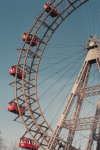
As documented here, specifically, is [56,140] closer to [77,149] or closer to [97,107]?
[77,149]

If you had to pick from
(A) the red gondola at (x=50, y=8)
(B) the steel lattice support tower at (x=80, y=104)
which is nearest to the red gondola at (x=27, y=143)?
(B) the steel lattice support tower at (x=80, y=104)

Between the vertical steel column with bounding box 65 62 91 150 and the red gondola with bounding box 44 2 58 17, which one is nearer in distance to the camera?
the vertical steel column with bounding box 65 62 91 150

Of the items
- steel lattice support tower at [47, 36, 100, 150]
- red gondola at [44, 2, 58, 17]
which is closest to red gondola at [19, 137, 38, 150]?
steel lattice support tower at [47, 36, 100, 150]

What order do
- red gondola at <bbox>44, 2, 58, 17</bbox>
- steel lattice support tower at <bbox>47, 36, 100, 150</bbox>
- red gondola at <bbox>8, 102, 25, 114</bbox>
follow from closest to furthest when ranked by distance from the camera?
steel lattice support tower at <bbox>47, 36, 100, 150</bbox>, red gondola at <bbox>8, 102, 25, 114</bbox>, red gondola at <bbox>44, 2, 58, 17</bbox>

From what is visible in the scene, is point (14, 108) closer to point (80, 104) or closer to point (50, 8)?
point (80, 104)

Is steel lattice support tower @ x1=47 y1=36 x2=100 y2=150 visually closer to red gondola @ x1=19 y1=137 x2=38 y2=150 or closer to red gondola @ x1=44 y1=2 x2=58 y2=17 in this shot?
red gondola @ x1=19 y1=137 x2=38 y2=150

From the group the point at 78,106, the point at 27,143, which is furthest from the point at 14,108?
the point at 78,106

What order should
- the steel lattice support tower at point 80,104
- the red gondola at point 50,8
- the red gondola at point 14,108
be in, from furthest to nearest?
1. the red gondola at point 50,8
2. the red gondola at point 14,108
3. the steel lattice support tower at point 80,104

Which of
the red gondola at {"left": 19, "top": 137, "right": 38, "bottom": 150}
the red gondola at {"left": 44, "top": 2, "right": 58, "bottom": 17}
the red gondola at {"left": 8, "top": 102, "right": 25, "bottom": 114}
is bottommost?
the red gondola at {"left": 19, "top": 137, "right": 38, "bottom": 150}

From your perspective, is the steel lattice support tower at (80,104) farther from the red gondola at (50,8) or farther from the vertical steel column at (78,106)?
the red gondola at (50,8)

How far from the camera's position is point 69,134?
23547 millimetres

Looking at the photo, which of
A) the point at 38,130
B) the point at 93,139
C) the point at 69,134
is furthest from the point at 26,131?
the point at 93,139

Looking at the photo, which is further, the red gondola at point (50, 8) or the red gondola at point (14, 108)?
the red gondola at point (50, 8)

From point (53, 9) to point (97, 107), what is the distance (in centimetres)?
1514
